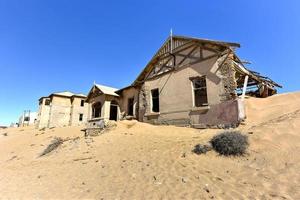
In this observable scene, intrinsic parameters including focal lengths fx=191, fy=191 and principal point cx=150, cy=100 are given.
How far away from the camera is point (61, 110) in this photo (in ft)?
114

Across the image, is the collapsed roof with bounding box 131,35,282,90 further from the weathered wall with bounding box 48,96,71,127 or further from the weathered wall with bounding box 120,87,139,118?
the weathered wall with bounding box 48,96,71,127

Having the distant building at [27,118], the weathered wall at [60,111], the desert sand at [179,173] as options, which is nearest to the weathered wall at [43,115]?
the weathered wall at [60,111]

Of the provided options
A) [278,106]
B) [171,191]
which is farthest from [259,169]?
[278,106]

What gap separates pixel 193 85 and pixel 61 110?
1145 inches

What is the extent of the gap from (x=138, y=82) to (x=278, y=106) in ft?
35.6

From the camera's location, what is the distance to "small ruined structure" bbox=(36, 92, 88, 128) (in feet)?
112

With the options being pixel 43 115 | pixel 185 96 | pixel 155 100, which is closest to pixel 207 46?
pixel 185 96

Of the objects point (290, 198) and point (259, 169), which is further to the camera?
point (259, 169)

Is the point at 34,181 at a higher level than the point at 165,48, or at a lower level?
lower

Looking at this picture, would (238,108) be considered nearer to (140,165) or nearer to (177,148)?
(177,148)

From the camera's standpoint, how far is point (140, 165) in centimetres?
671

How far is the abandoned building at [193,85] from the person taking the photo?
35.9 feet

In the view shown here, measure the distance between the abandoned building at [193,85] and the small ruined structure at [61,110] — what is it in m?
19.5

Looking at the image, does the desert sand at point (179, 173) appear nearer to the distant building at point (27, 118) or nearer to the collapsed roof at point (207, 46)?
the collapsed roof at point (207, 46)
